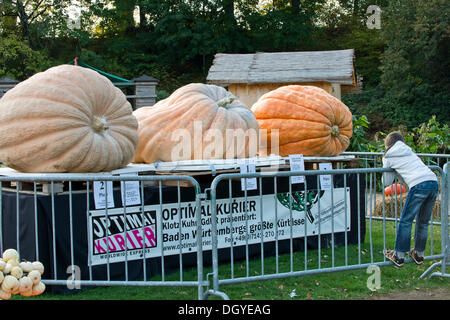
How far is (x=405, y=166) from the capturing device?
18.2ft

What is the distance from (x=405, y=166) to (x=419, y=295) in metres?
1.25

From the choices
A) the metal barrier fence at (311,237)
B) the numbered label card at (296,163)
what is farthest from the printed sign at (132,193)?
the numbered label card at (296,163)

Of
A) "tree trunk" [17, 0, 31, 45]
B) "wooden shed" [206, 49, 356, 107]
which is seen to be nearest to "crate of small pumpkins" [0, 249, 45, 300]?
"wooden shed" [206, 49, 356, 107]

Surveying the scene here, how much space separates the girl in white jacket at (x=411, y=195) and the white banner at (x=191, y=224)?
0.57 metres

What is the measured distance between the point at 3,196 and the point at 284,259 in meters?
3.03

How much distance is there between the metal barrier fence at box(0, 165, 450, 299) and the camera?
463cm

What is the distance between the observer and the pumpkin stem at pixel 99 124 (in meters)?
5.43

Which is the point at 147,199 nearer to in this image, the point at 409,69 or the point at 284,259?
the point at 284,259

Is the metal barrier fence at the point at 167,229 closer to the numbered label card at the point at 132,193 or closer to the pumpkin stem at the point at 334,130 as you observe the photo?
the numbered label card at the point at 132,193

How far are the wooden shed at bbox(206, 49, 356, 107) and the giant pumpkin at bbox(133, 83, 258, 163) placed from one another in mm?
9236

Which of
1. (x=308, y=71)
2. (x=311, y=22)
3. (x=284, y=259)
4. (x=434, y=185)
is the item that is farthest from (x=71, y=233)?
(x=311, y=22)

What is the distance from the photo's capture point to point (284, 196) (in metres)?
6.42

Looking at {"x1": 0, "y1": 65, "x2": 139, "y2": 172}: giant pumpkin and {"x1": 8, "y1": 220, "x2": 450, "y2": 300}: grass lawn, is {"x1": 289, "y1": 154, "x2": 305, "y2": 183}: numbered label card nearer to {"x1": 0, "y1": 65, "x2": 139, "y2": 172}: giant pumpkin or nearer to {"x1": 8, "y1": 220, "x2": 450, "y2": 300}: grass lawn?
{"x1": 8, "y1": 220, "x2": 450, "y2": 300}: grass lawn

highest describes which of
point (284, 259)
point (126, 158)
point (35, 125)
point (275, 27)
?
point (275, 27)
